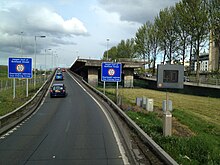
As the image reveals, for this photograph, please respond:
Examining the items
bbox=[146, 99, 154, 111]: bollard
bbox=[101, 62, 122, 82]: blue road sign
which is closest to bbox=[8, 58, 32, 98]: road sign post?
bbox=[101, 62, 122, 82]: blue road sign

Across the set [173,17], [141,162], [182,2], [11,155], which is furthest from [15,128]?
[173,17]

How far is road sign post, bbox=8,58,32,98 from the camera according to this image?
32.6 m

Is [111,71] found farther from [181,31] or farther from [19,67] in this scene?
[181,31]

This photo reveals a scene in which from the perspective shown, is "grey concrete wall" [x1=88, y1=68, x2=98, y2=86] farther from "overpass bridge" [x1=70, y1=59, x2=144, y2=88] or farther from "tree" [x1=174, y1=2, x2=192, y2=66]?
"tree" [x1=174, y1=2, x2=192, y2=66]

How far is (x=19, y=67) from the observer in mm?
33094

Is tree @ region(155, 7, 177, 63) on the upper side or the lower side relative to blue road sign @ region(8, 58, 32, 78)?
upper

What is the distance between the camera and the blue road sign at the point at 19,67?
32625mm

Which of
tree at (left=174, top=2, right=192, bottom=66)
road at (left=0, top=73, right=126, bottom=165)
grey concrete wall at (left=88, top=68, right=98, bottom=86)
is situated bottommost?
road at (left=0, top=73, right=126, bottom=165)

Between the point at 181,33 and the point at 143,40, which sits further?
the point at 143,40

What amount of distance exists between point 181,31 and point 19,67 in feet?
125

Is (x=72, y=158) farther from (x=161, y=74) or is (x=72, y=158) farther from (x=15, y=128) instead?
(x=15, y=128)

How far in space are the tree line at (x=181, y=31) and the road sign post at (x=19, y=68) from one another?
29540mm

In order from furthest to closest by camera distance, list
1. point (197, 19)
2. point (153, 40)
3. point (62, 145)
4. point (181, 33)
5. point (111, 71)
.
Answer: point (153, 40), point (181, 33), point (197, 19), point (111, 71), point (62, 145)

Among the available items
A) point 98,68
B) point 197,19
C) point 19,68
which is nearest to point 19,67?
point 19,68
